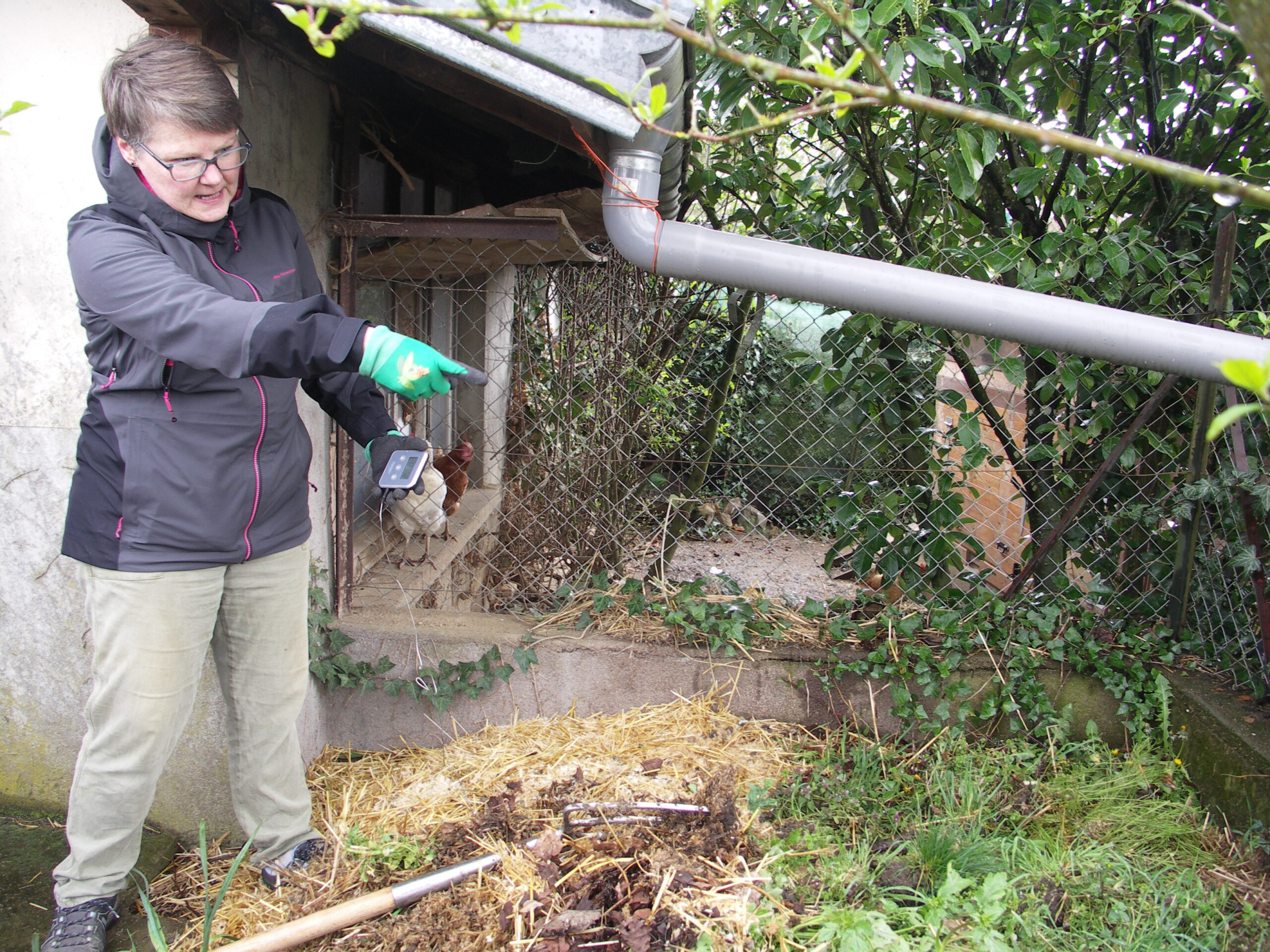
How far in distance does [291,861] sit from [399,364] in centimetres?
153

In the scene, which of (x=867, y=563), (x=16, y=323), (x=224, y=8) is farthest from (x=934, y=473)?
(x=16, y=323)

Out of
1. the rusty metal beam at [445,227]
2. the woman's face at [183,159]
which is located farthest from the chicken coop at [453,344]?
the woman's face at [183,159]

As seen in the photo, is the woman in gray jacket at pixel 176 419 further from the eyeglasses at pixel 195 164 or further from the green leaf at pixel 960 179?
the green leaf at pixel 960 179

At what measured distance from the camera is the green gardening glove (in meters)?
1.58

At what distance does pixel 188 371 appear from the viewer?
5.70ft

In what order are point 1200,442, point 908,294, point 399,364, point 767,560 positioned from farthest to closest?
point 767,560
point 1200,442
point 908,294
point 399,364

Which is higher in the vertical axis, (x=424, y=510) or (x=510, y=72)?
(x=510, y=72)

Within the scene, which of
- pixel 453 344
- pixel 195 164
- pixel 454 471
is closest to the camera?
pixel 195 164

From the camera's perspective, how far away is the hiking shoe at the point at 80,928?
72.9 inches

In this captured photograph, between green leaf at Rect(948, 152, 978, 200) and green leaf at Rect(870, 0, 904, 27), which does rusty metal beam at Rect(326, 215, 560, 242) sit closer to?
green leaf at Rect(870, 0, 904, 27)

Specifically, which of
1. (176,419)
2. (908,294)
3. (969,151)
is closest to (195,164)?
(176,419)

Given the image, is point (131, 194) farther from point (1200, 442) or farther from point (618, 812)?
point (1200, 442)

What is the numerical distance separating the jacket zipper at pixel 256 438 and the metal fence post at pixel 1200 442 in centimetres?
288

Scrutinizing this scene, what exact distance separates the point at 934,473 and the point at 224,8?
277 centimetres
